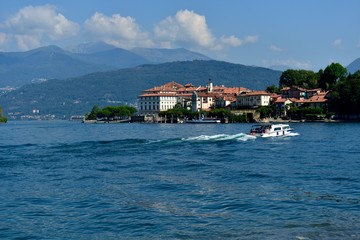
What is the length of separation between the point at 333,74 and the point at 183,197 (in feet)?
425

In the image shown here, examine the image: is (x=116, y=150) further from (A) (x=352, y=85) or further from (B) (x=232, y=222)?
(A) (x=352, y=85)

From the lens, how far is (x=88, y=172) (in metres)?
32.4

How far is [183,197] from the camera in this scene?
23188 millimetres

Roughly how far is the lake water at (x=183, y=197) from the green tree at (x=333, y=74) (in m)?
109

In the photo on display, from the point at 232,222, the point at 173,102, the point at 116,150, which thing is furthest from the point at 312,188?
the point at 173,102

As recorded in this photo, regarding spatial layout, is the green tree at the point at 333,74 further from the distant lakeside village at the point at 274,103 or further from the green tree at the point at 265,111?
the green tree at the point at 265,111

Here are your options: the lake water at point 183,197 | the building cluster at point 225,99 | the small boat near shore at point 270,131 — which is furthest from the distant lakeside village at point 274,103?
the lake water at point 183,197

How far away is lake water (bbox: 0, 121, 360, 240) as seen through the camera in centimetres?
1794

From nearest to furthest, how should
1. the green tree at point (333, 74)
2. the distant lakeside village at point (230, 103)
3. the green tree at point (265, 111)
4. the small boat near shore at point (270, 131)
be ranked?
the small boat near shore at point (270, 131) → the green tree at point (265, 111) → the distant lakeside village at point (230, 103) → the green tree at point (333, 74)

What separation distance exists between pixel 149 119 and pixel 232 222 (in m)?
148

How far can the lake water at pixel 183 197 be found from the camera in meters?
17.9

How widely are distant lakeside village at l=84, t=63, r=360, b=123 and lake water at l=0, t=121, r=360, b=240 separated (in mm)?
88024

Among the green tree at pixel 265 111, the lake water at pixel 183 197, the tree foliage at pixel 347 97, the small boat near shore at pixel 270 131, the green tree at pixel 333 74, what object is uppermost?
the green tree at pixel 333 74

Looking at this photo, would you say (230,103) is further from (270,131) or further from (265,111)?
(270,131)
